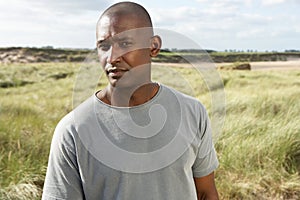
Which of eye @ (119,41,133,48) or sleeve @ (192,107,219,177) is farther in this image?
sleeve @ (192,107,219,177)

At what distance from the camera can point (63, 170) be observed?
1.13 m

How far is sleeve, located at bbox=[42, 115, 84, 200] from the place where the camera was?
3.67 feet

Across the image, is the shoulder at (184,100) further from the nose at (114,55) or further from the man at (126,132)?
the nose at (114,55)

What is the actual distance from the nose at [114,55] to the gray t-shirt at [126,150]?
12cm

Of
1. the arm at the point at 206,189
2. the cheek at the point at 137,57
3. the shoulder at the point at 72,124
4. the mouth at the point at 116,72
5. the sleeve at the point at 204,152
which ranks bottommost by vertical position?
the arm at the point at 206,189

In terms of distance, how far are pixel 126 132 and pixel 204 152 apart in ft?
0.90

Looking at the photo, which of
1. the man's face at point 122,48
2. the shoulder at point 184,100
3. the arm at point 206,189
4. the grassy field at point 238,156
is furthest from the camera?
the grassy field at point 238,156

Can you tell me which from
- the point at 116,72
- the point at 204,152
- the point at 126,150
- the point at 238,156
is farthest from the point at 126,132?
the point at 238,156

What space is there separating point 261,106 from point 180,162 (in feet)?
14.1

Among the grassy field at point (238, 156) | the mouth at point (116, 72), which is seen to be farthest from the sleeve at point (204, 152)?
the grassy field at point (238, 156)

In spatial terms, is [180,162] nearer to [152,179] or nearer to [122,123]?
[152,179]

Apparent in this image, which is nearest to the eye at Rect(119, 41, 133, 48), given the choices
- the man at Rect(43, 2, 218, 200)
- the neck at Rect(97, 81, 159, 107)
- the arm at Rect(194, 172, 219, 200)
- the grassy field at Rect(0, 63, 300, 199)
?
the man at Rect(43, 2, 218, 200)

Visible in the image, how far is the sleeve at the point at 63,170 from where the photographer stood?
112 cm

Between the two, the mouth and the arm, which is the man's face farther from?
the arm
